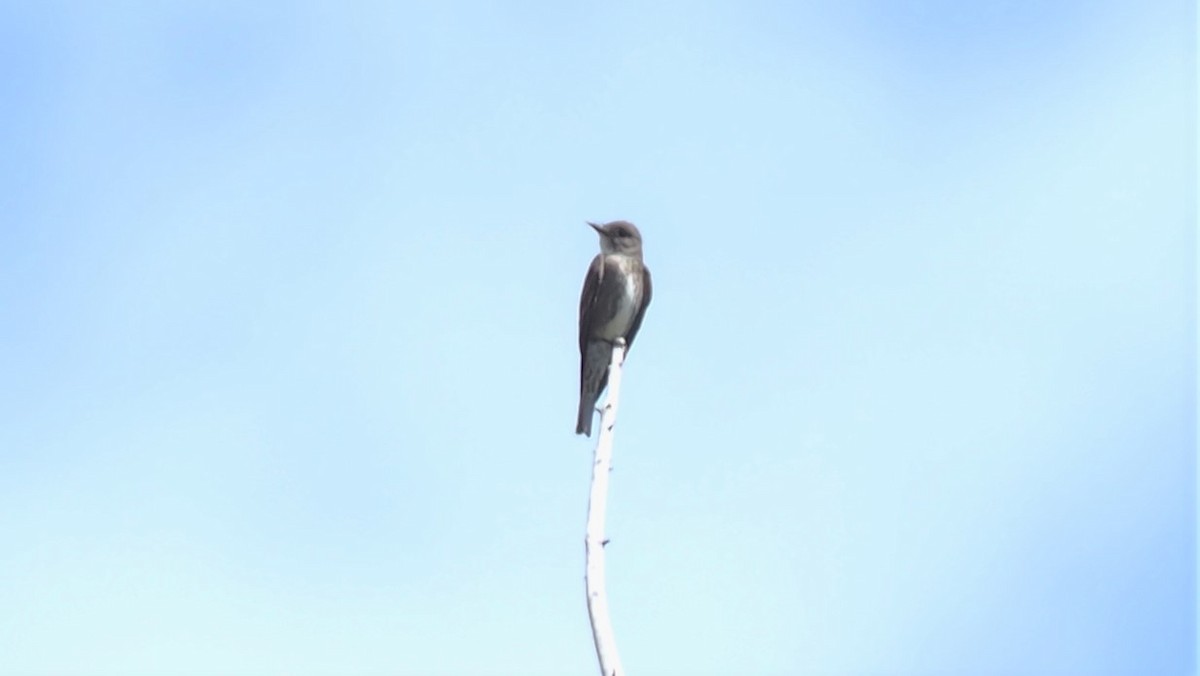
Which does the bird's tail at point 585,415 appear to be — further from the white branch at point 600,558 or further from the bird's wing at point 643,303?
the white branch at point 600,558

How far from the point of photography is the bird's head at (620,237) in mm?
13914

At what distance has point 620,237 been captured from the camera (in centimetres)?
1395

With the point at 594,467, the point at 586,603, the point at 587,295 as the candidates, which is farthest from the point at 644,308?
the point at 586,603

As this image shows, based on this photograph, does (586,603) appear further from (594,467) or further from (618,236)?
(618,236)

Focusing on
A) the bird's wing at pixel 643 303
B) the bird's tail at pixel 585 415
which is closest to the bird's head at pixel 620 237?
the bird's wing at pixel 643 303

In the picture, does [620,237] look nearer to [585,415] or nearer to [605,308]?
[605,308]

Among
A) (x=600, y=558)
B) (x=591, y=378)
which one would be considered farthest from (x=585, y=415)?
(x=600, y=558)

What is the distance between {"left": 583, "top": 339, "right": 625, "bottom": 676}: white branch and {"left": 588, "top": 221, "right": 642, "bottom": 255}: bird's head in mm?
5865

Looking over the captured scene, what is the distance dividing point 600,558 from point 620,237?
743 cm

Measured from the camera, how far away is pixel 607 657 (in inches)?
247

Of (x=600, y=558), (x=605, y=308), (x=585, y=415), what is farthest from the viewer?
(x=605, y=308)

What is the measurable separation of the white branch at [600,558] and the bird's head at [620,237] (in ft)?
19.2

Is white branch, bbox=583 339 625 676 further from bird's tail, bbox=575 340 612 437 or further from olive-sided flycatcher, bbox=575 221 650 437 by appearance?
olive-sided flycatcher, bbox=575 221 650 437

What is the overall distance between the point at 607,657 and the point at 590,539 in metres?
0.71
